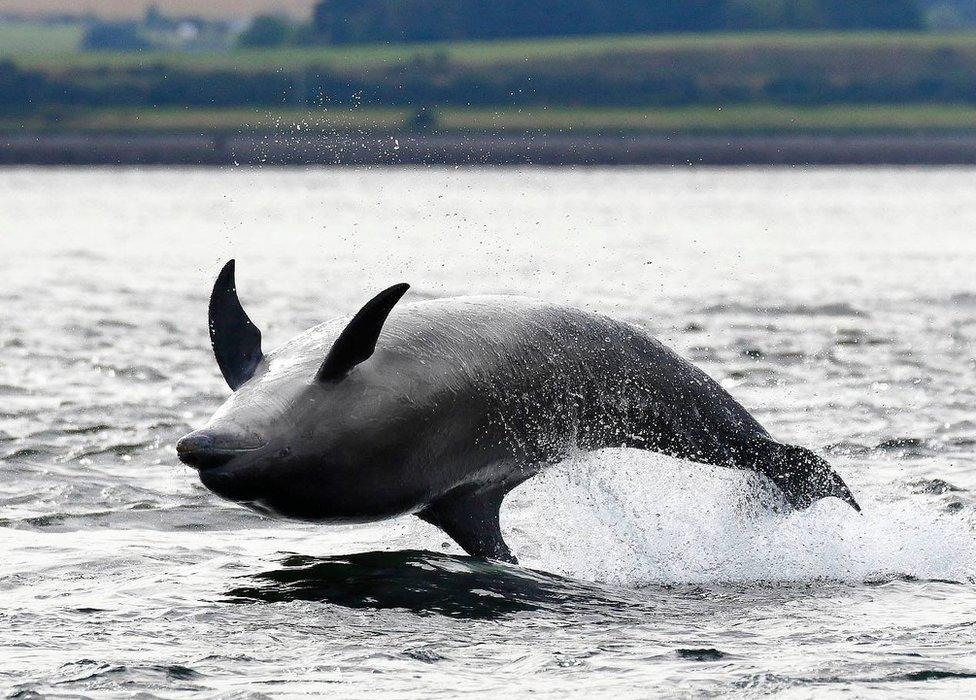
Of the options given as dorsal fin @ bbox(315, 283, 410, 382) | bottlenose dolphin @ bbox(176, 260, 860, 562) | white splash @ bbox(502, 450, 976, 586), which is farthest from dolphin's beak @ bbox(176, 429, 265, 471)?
white splash @ bbox(502, 450, 976, 586)

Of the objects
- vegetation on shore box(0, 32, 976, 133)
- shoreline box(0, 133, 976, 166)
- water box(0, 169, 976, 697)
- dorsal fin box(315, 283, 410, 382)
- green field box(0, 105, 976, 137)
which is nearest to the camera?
water box(0, 169, 976, 697)

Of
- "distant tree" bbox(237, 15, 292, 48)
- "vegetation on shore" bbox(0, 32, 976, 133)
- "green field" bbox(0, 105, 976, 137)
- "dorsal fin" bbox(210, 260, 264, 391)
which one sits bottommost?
"dorsal fin" bbox(210, 260, 264, 391)

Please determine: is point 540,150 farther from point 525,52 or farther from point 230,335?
point 230,335

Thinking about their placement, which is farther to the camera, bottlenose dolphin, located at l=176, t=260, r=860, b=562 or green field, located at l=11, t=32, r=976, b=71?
green field, located at l=11, t=32, r=976, b=71

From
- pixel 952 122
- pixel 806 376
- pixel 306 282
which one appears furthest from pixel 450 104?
pixel 806 376

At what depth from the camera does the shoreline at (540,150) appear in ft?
360

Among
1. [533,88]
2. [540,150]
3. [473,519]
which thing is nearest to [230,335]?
[473,519]

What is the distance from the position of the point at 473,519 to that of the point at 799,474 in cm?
209

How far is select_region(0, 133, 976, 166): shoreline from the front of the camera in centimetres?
10988

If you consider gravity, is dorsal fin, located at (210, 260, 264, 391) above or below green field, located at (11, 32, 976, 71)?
below

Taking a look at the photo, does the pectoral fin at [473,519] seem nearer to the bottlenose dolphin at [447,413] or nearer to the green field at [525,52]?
the bottlenose dolphin at [447,413]

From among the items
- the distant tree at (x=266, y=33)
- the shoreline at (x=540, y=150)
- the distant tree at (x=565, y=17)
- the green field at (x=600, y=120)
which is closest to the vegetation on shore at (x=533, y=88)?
the green field at (x=600, y=120)

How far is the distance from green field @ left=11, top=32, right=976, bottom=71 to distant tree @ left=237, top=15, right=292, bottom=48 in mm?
13481

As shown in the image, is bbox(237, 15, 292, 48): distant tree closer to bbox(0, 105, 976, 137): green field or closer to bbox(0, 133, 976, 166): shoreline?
bbox(0, 105, 976, 137): green field
